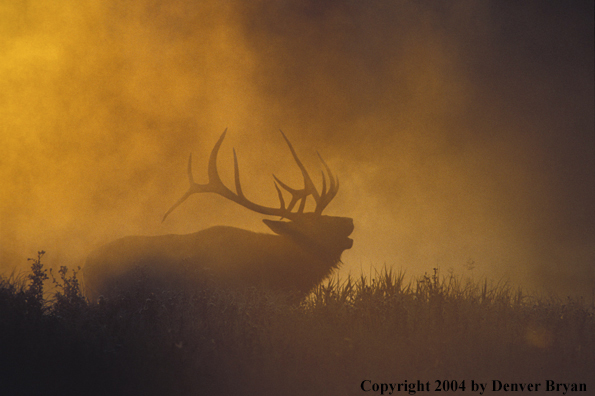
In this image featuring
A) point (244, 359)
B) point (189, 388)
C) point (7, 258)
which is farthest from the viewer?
point (7, 258)

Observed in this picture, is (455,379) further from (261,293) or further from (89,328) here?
(89,328)

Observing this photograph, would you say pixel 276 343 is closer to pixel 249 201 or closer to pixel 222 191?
pixel 249 201

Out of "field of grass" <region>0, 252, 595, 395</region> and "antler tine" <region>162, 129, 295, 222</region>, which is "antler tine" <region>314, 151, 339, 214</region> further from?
"field of grass" <region>0, 252, 595, 395</region>

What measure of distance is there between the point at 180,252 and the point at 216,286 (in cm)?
109

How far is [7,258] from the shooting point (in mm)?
6520

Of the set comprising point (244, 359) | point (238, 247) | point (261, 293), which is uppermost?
point (238, 247)

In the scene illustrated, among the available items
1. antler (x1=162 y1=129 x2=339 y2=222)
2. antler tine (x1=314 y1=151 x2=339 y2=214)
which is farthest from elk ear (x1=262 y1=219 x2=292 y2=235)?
antler tine (x1=314 y1=151 x2=339 y2=214)

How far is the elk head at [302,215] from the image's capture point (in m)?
5.66

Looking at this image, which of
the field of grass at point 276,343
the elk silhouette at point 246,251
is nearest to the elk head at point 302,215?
the elk silhouette at point 246,251

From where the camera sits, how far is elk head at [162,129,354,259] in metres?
5.66

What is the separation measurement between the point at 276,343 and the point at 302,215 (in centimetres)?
271

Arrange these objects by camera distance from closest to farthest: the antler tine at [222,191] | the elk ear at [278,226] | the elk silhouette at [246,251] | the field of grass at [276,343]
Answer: the field of grass at [276,343]
the elk silhouette at [246,251]
the elk ear at [278,226]
the antler tine at [222,191]

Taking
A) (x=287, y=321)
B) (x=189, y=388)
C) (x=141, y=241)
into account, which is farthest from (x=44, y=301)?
(x=141, y=241)

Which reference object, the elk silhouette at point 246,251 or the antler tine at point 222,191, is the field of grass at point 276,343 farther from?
the antler tine at point 222,191
